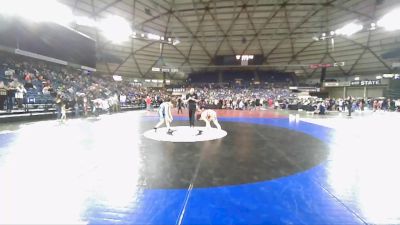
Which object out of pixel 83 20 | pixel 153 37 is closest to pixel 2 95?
pixel 83 20

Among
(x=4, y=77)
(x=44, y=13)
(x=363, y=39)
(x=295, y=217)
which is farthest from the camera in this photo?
(x=363, y=39)

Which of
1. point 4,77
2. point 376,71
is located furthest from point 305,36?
point 4,77

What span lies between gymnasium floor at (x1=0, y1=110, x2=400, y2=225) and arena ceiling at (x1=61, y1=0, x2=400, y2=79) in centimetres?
2341

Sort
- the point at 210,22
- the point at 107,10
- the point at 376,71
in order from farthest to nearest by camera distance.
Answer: the point at 376,71 → the point at 210,22 → the point at 107,10

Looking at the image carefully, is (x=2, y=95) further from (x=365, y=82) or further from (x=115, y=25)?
(x=365, y=82)

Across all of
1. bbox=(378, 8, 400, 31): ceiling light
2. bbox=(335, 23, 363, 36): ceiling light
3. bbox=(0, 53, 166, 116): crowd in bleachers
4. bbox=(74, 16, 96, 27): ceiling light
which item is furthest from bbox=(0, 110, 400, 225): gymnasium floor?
bbox=(335, 23, 363, 36): ceiling light

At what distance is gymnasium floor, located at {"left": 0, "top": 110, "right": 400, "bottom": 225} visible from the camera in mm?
2574

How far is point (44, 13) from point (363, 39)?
3974 cm

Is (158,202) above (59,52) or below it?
below

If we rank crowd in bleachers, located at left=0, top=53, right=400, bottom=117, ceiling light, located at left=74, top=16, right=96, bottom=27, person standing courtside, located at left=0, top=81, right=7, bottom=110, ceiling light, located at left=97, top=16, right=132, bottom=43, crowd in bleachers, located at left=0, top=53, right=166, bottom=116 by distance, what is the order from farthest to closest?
ceiling light, located at left=97, top=16, right=132, bottom=43 < ceiling light, located at left=74, top=16, right=96, bottom=27 < crowd in bleachers, located at left=0, top=53, right=400, bottom=117 < crowd in bleachers, located at left=0, top=53, right=166, bottom=116 < person standing courtside, located at left=0, top=81, right=7, bottom=110

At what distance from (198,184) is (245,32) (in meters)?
33.2

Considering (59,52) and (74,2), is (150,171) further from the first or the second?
(74,2)

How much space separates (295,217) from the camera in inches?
99.0

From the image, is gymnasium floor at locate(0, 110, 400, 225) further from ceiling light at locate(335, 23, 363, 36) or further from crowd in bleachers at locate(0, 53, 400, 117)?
ceiling light at locate(335, 23, 363, 36)
